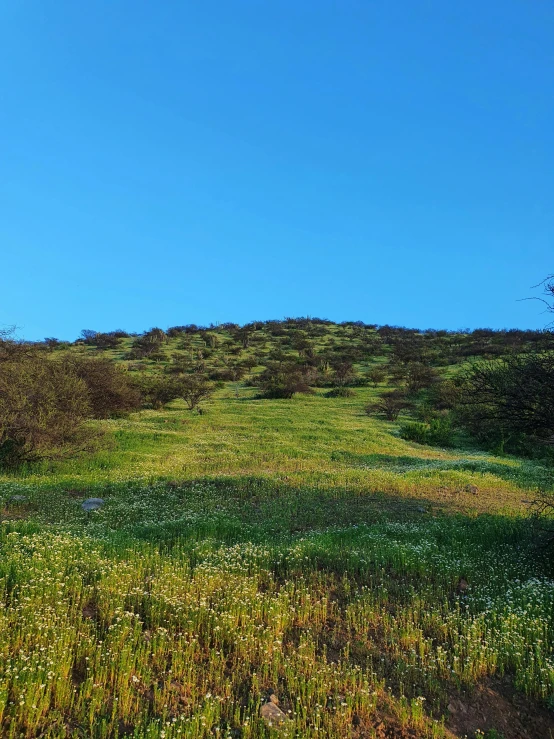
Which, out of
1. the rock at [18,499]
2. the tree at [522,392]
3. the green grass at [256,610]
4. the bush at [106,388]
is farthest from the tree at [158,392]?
the tree at [522,392]

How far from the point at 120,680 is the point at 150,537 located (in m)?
5.40

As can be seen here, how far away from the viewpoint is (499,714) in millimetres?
5633

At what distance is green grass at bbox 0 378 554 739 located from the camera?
202 inches

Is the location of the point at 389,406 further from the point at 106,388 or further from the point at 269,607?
the point at 269,607

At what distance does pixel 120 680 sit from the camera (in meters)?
5.29

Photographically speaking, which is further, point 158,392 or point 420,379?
point 420,379

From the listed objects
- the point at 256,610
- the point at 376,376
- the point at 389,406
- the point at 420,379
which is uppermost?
the point at 376,376

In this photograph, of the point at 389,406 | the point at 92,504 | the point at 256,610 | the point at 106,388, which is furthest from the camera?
the point at 389,406

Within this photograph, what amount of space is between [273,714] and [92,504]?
33.0 feet

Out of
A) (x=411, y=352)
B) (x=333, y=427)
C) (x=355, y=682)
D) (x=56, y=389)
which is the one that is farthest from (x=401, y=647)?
(x=411, y=352)

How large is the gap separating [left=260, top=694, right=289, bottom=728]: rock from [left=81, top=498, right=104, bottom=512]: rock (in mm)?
9381

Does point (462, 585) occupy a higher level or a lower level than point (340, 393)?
lower

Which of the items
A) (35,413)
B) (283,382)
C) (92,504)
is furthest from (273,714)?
(283,382)

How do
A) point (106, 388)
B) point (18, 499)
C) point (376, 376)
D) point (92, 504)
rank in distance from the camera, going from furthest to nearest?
point (376, 376)
point (106, 388)
point (18, 499)
point (92, 504)
